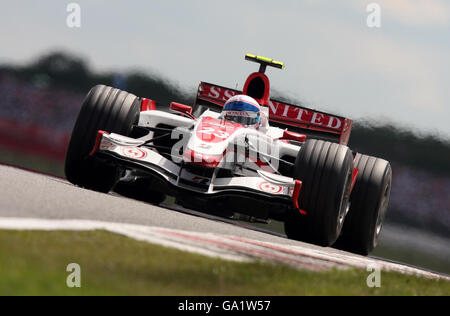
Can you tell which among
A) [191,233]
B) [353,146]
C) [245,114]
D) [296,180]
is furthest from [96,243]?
[353,146]

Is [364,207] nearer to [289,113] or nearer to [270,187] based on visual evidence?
[270,187]

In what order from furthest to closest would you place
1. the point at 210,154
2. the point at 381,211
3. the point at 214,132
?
1. the point at 381,211
2. the point at 214,132
3. the point at 210,154

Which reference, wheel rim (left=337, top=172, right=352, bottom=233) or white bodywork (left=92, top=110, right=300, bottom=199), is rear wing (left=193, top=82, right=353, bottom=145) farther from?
wheel rim (left=337, top=172, right=352, bottom=233)

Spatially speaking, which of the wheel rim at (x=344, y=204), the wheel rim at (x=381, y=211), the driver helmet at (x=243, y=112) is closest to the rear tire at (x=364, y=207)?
the wheel rim at (x=381, y=211)

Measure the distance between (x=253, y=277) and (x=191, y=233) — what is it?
1970mm

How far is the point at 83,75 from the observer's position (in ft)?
69.7

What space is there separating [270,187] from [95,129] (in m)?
2.54

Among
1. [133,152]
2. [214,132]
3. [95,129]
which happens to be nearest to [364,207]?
[214,132]

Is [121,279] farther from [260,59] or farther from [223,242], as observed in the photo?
[260,59]

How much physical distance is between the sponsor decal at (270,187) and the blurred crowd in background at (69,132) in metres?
7.64

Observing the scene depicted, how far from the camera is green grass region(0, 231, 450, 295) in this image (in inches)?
176

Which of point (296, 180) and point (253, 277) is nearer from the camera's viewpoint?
point (253, 277)

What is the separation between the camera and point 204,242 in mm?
7031

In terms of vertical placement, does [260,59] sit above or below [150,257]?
above
